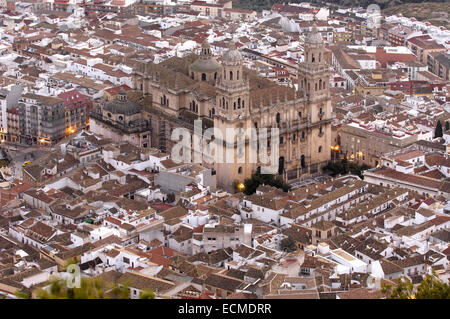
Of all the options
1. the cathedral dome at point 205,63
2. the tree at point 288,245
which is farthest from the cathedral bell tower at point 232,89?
the tree at point 288,245

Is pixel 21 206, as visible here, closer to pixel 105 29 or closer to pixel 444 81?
pixel 444 81

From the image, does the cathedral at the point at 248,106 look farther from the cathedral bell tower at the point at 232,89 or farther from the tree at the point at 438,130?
the tree at the point at 438,130

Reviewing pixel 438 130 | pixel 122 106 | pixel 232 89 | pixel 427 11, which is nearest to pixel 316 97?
pixel 232 89

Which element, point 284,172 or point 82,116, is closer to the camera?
point 284,172

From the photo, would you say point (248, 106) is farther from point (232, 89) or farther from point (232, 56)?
point (232, 56)
